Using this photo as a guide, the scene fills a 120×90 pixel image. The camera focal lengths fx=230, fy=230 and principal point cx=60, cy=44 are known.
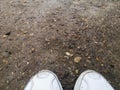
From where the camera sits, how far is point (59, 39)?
5.79 feet

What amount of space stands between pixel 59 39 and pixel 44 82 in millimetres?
451

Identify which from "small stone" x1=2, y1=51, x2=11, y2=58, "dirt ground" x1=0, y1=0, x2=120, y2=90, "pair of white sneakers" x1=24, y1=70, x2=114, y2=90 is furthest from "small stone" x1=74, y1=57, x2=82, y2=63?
"small stone" x1=2, y1=51, x2=11, y2=58

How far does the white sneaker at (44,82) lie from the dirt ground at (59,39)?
3.6 inches

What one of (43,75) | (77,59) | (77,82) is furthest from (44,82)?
(77,59)

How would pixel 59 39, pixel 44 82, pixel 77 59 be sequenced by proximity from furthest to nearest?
pixel 59 39, pixel 77 59, pixel 44 82

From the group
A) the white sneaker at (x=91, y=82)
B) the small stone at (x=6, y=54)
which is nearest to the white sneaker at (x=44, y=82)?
the white sneaker at (x=91, y=82)

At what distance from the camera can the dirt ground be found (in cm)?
158

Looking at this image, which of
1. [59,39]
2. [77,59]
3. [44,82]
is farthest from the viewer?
[59,39]

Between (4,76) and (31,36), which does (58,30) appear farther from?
(4,76)

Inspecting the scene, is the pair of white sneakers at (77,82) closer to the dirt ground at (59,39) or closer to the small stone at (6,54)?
the dirt ground at (59,39)

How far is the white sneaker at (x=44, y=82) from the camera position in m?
1.39

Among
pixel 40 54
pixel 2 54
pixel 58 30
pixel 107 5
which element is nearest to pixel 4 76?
pixel 2 54

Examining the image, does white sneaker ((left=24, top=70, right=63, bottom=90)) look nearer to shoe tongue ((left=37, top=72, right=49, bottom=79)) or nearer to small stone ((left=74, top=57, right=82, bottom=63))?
shoe tongue ((left=37, top=72, right=49, bottom=79))

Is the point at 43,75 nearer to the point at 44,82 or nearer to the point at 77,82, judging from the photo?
the point at 44,82
